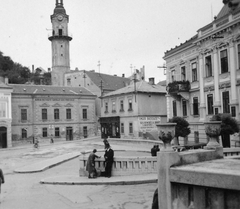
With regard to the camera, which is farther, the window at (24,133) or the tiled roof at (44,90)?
the tiled roof at (44,90)

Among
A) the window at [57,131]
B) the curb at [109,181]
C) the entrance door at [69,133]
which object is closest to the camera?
the curb at [109,181]

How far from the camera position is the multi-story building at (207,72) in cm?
2095

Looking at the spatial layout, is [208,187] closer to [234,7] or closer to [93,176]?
[93,176]

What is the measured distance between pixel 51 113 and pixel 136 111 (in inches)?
626

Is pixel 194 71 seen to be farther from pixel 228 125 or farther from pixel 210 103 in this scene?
pixel 228 125

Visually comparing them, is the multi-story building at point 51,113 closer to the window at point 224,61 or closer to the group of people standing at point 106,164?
the window at point 224,61

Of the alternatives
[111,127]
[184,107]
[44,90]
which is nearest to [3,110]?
[44,90]

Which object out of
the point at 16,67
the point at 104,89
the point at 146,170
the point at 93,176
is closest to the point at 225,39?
the point at 146,170

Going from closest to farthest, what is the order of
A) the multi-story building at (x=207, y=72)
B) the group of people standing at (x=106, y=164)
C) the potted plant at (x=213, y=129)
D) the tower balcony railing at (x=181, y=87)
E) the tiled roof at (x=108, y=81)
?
the potted plant at (x=213, y=129)
the group of people standing at (x=106, y=164)
the multi-story building at (x=207, y=72)
the tower balcony railing at (x=181, y=87)
the tiled roof at (x=108, y=81)

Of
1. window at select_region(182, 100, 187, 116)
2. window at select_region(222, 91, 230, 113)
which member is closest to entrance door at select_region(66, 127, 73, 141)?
window at select_region(182, 100, 187, 116)

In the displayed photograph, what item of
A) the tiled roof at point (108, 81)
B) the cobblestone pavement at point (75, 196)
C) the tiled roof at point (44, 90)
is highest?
the tiled roof at point (108, 81)

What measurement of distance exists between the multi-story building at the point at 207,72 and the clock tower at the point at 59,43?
37281 mm

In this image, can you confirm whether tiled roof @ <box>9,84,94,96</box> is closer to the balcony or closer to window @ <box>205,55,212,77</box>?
the balcony

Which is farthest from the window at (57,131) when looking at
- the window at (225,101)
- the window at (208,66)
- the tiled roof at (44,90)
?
the window at (225,101)
